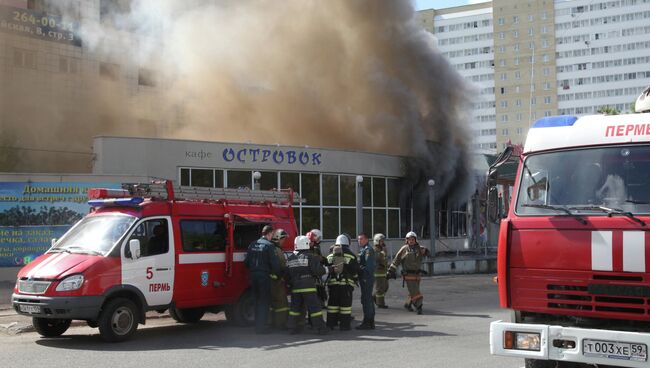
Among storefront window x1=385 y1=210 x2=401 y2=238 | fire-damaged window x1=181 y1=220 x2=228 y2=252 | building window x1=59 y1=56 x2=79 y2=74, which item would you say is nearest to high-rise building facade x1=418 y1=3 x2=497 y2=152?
building window x1=59 y1=56 x2=79 y2=74

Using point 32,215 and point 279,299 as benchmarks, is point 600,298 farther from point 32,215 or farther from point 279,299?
point 32,215

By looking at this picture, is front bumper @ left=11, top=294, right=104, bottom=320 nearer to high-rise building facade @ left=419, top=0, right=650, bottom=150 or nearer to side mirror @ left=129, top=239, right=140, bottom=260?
side mirror @ left=129, top=239, right=140, bottom=260

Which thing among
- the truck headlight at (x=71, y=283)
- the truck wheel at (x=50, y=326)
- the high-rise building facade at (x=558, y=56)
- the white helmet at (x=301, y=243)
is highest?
the high-rise building facade at (x=558, y=56)

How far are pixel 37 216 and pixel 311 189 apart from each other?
36.2ft

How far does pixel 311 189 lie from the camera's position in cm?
2678

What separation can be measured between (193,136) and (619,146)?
2920 centimetres

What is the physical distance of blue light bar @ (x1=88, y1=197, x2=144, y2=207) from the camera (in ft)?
32.3

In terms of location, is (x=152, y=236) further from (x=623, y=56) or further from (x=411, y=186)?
(x=623, y=56)

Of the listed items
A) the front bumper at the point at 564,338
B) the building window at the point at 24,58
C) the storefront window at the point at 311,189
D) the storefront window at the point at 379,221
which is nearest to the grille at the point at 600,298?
the front bumper at the point at 564,338

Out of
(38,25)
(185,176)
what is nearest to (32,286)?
(185,176)

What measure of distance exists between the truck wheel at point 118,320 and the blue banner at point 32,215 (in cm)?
1037

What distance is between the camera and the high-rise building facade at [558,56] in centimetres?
8650

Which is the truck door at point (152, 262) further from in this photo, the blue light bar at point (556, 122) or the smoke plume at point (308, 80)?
the smoke plume at point (308, 80)

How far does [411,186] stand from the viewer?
101ft
